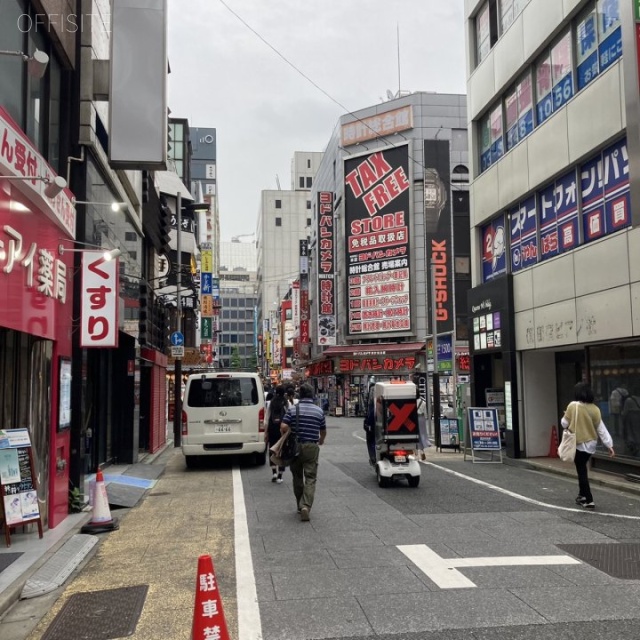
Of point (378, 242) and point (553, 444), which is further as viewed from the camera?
point (378, 242)

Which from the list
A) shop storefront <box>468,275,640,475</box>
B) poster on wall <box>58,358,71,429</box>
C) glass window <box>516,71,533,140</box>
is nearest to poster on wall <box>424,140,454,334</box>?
shop storefront <box>468,275,640,475</box>

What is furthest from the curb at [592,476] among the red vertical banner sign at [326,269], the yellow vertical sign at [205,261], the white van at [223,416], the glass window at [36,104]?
the yellow vertical sign at [205,261]

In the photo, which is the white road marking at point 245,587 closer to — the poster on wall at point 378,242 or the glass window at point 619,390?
the glass window at point 619,390

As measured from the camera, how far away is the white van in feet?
47.1

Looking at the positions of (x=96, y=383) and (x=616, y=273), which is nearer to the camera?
(x=616, y=273)

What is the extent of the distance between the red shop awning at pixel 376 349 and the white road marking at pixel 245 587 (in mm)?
31176

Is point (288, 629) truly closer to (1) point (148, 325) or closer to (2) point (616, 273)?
(2) point (616, 273)

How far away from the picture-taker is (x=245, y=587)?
19.0 ft

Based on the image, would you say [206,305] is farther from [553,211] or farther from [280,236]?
[280,236]

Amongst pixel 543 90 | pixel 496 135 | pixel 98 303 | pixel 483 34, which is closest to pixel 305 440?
pixel 98 303

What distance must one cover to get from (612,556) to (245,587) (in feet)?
12.8

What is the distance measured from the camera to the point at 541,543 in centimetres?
736

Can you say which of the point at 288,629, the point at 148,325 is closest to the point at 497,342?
the point at 148,325

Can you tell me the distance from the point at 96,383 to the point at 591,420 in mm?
9723
